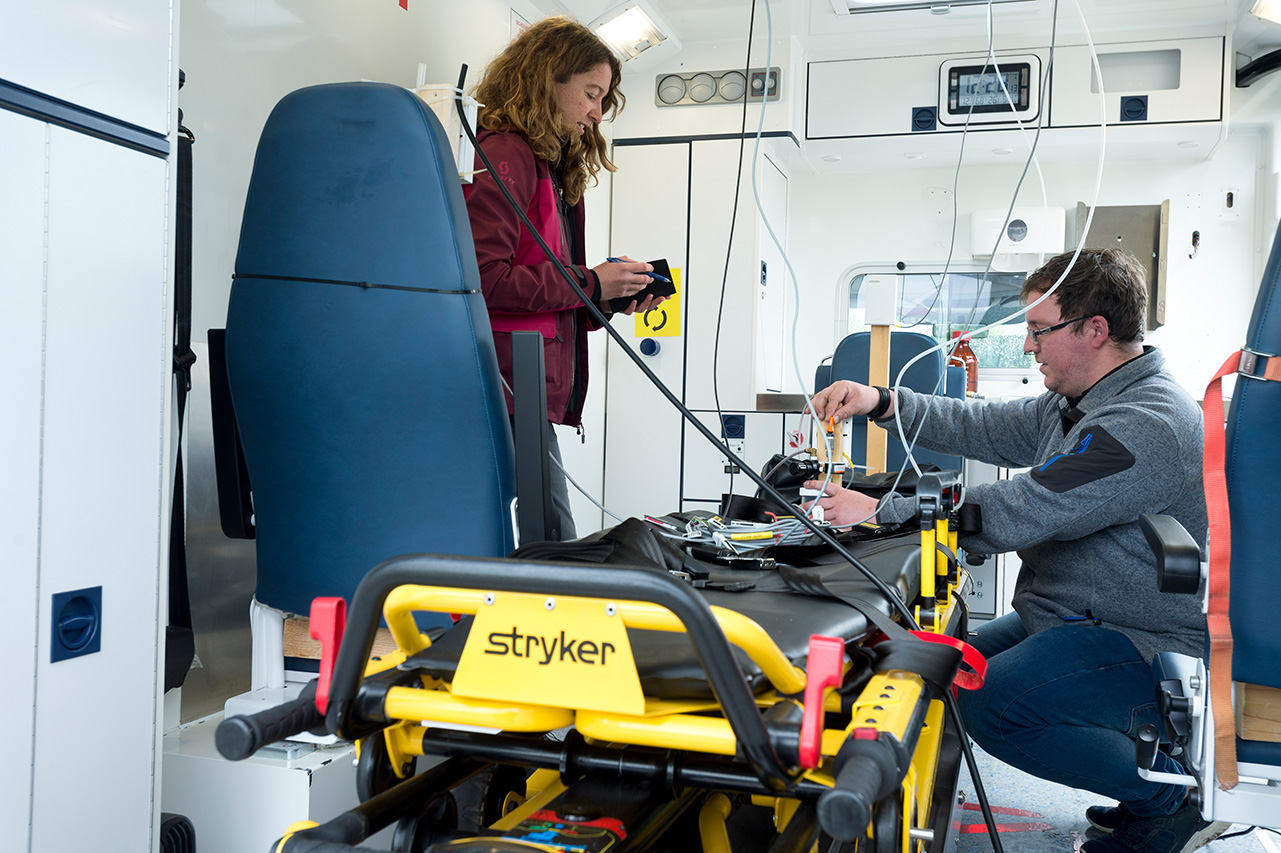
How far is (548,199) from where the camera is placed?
86.4 inches

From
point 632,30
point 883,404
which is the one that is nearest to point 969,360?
point 632,30

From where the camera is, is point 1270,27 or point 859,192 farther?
point 859,192

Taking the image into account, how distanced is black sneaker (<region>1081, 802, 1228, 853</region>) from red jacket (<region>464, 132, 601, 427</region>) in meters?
1.45

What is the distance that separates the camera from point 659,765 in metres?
0.93

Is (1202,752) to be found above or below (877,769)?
below

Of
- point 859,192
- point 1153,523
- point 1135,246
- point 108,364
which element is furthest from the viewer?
point 859,192

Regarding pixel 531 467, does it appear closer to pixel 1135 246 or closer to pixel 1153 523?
pixel 1153 523

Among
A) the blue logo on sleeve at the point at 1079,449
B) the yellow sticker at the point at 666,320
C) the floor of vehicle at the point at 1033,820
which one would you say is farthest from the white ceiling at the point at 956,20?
the floor of vehicle at the point at 1033,820

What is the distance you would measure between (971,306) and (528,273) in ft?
14.5

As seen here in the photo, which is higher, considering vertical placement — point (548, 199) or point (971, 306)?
point (971, 306)

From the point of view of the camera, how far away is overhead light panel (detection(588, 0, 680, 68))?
4.19 m

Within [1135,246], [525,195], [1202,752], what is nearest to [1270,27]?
[1135,246]

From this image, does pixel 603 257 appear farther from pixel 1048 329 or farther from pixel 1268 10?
pixel 1268 10

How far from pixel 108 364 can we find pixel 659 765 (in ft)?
2.90
